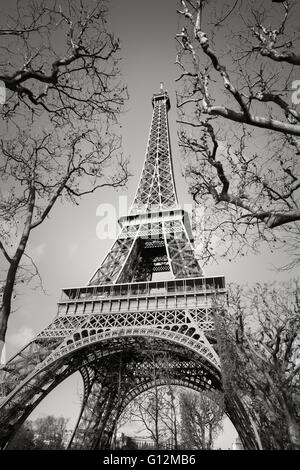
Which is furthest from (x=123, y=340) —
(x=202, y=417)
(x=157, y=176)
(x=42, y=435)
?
(x=42, y=435)

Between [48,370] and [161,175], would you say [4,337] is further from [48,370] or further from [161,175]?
Answer: [161,175]

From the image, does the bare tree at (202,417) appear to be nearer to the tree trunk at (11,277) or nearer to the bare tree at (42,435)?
the bare tree at (42,435)

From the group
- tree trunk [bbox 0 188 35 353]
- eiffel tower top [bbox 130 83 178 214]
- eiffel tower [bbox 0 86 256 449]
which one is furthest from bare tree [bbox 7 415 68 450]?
tree trunk [bbox 0 188 35 353]

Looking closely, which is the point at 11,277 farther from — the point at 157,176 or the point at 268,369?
the point at 157,176

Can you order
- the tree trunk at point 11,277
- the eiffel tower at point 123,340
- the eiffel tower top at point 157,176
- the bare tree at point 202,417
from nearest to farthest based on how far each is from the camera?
the tree trunk at point 11,277, the eiffel tower at point 123,340, the bare tree at point 202,417, the eiffel tower top at point 157,176

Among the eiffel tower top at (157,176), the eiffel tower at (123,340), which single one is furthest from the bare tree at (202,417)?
the eiffel tower top at (157,176)

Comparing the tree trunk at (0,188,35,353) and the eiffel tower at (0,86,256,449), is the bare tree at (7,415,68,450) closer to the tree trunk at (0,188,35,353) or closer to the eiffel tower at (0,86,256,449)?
the eiffel tower at (0,86,256,449)
